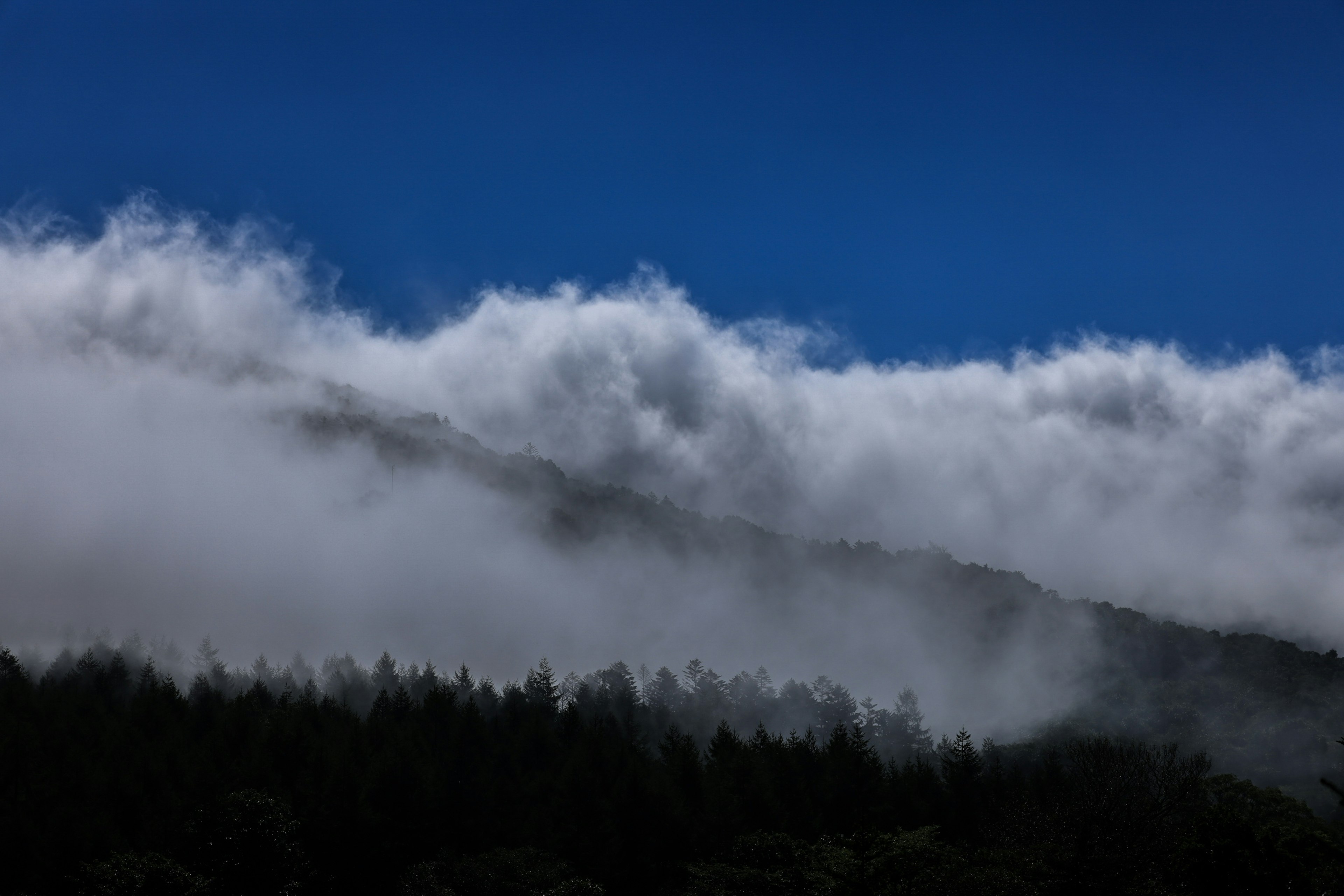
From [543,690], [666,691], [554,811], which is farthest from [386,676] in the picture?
[554,811]

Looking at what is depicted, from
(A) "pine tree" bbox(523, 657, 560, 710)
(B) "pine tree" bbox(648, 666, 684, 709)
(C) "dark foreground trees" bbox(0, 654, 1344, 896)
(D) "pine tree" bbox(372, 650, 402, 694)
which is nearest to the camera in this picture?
(C) "dark foreground trees" bbox(0, 654, 1344, 896)

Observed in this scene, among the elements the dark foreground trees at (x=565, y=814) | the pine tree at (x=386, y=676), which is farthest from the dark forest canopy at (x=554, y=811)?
the pine tree at (x=386, y=676)

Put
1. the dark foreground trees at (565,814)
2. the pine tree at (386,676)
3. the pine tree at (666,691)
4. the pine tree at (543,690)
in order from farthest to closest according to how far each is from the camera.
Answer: the pine tree at (666,691), the pine tree at (386,676), the pine tree at (543,690), the dark foreground trees at (565,814)

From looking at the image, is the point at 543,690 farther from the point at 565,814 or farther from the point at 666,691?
the point at 565,814

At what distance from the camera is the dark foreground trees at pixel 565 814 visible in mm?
55875

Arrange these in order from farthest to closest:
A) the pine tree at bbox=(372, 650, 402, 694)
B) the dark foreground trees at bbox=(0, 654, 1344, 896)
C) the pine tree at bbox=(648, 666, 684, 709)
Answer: the pine tree at bbox=(648, 666, 684, 709), the pine tree at bbox=(372, 650, 402, 694), the dark foreground trees at bbox=(0, 654, 1344, 896)

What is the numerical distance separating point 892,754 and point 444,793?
104 metres

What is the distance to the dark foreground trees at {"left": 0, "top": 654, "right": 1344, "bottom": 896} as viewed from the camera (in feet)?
183

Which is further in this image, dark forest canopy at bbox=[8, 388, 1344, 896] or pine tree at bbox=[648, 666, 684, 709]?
pine tree at bbox=[648, 666, 684, 709]

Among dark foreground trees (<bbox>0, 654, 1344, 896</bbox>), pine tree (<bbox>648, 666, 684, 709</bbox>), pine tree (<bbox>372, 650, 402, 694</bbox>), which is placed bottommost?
dark foreground trees (<bbox>0, 654, 1344, 896</bbox>)

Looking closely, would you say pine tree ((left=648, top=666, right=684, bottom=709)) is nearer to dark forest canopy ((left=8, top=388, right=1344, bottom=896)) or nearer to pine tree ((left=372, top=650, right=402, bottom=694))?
pine tree ((left=372, top=650, right=402, bottom=694))

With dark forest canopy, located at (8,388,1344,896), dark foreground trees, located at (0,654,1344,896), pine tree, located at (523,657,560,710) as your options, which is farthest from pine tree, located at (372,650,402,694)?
dark foreground trees, located at (0,654,1344,896)

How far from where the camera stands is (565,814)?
75500mm

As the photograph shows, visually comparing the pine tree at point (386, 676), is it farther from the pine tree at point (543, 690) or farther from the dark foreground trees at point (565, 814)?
the dark foreground trees at point (565, 814)
